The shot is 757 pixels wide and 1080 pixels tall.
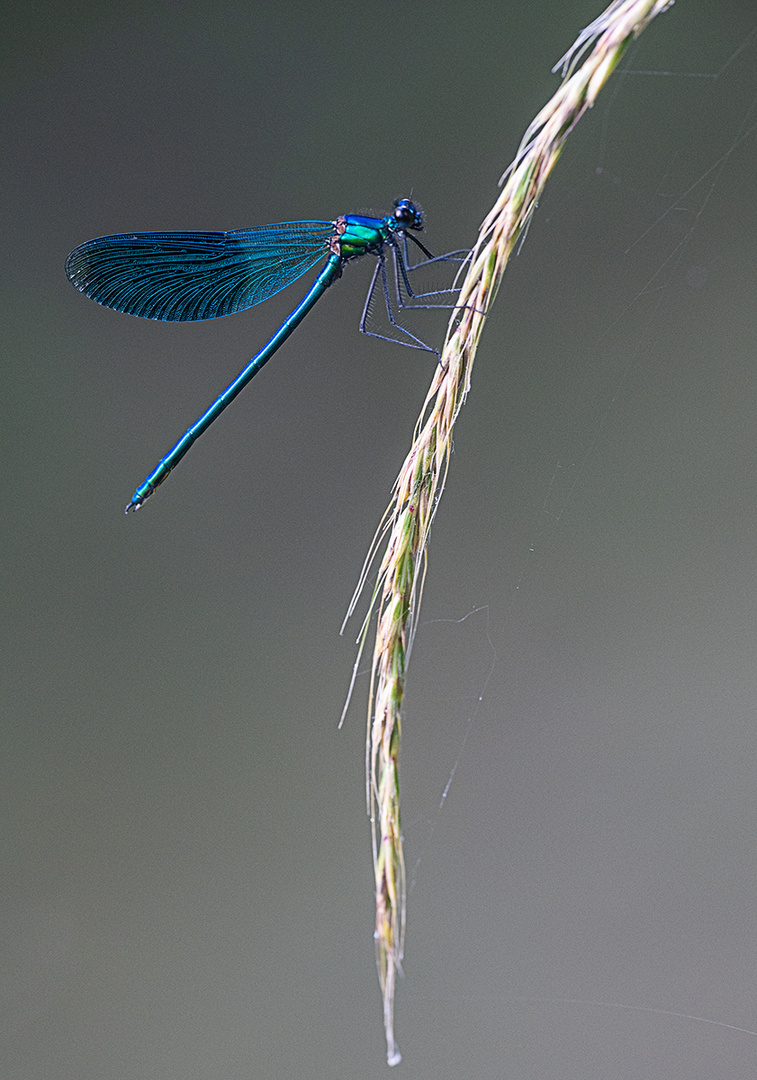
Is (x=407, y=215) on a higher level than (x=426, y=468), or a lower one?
higher

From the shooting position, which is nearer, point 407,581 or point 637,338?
point 407,581

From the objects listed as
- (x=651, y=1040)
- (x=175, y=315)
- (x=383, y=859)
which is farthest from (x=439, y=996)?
(x=175, y=315)

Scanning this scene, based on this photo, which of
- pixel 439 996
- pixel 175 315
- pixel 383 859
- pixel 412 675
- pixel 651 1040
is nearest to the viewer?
pixel 383 859

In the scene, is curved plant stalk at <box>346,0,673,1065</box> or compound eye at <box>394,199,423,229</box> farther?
compound eye at <box>394,199,423,229</box>

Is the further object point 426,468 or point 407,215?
point 407,215

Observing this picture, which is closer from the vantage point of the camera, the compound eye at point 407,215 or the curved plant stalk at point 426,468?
the curved plant stalk at point 426,468

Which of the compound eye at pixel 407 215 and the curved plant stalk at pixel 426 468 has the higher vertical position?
the compound eye at pixel 407 215

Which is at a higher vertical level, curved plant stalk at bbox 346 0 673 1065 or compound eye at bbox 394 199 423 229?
compound eye at bbox 394 199 423 229

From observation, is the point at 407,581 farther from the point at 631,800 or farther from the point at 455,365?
the point at 631,800
